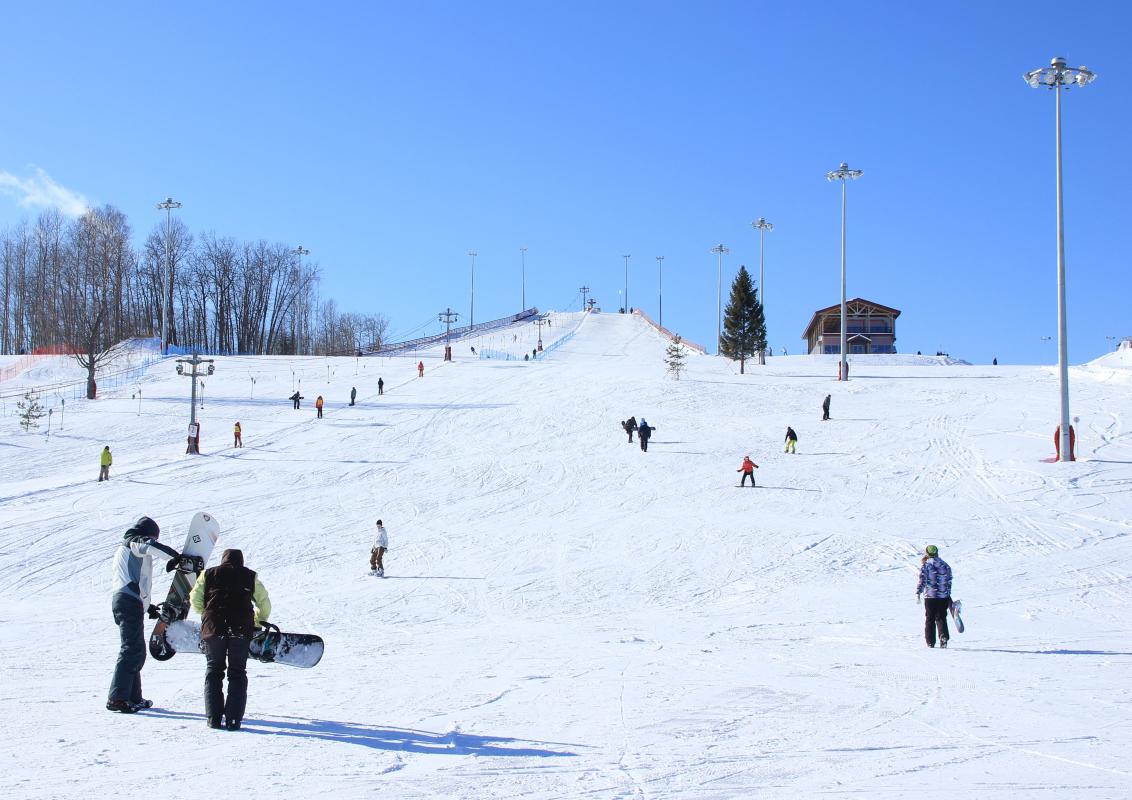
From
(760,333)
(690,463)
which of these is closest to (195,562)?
(690,463)

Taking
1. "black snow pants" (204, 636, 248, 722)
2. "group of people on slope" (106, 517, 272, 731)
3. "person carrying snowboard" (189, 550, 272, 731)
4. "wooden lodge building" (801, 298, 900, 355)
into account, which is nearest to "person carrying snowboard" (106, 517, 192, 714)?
"group of people on slope" (106, 517, 272, 731)

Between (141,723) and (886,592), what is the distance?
1128cm

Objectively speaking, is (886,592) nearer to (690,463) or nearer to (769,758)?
(769,758)

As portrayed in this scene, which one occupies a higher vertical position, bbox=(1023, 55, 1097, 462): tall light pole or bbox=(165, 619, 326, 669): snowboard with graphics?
bbox=(1023, 55, 1097, 462): tall light pole

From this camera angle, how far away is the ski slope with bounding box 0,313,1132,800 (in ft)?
16.7

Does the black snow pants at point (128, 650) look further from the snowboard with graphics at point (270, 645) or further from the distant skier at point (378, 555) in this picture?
the distant skier at point (378, 555)

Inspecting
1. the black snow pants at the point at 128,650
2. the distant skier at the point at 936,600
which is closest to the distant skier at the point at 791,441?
the distant skier at the point at 936,600

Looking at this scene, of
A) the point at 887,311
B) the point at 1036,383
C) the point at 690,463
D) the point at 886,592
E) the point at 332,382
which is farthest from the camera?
the point at 887,311

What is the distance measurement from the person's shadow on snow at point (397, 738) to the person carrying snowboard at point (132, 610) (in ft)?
0.71

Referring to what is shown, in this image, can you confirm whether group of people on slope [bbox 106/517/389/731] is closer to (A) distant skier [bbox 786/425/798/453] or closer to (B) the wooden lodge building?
(A) distant skier [bbox 786/425/798/453]

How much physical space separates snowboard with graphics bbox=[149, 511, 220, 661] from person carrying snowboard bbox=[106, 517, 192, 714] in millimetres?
170

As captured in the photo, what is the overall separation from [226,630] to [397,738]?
1.30 m

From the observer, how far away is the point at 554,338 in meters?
78.9

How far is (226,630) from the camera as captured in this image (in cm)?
566
